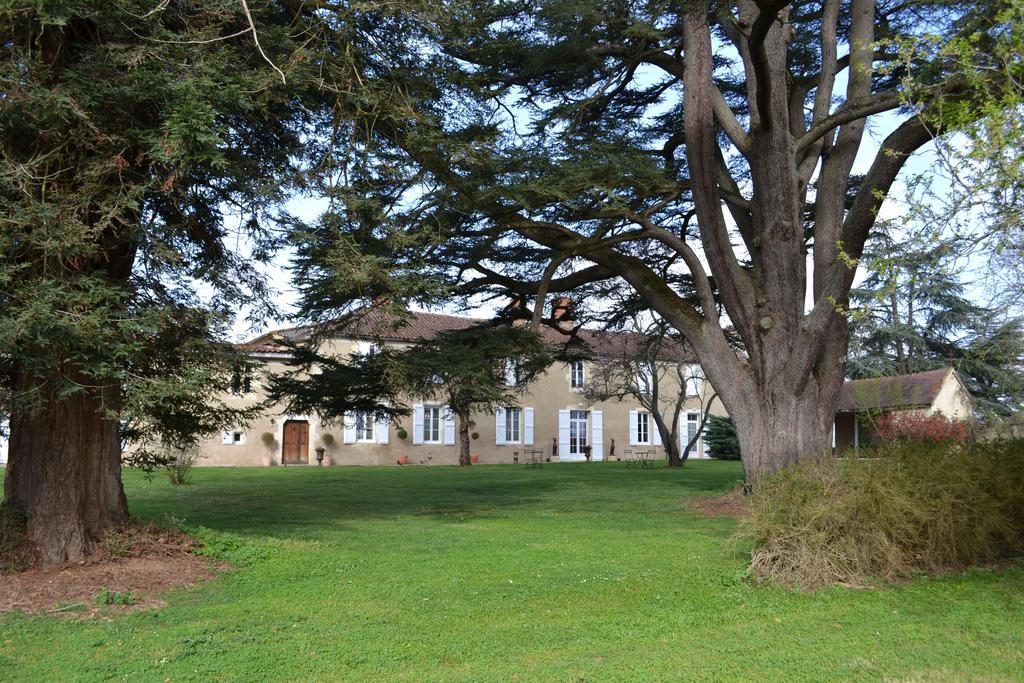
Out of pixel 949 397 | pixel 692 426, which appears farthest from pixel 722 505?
pixel 692 426

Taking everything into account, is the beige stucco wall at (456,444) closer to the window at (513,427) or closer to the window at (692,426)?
the window at (692,426)

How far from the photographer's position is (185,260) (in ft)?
30.8

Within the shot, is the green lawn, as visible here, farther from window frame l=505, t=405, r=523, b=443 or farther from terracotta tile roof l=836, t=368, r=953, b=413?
window frame l=505, t=405, r=523, b=443

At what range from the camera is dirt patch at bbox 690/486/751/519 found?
13680 mm

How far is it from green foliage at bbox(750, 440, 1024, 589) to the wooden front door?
26.8 metres

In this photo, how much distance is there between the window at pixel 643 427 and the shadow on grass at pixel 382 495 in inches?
664

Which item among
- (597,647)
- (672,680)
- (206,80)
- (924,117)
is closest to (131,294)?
(206,80)

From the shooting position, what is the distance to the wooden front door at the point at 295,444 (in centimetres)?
3269

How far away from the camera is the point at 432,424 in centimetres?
3534

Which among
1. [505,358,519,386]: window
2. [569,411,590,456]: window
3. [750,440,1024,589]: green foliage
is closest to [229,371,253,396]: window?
[505,358,519,386]: window

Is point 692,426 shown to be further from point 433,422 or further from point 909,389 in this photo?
point 433,422

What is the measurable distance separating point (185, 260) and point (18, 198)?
7.25 feet

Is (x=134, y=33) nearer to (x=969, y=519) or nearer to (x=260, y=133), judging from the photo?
(x=260, y=133)

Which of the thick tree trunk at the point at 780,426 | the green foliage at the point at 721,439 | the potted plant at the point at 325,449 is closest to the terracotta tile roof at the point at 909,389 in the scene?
the green foliage at the point at 721,439
